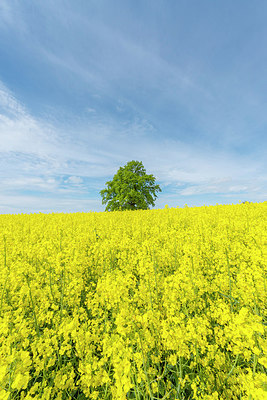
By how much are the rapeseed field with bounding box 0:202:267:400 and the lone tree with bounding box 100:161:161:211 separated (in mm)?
24355

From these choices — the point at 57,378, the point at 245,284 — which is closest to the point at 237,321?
the point at 245,284

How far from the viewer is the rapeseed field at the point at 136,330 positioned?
1.66 meters

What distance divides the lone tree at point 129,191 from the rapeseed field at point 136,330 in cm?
2435

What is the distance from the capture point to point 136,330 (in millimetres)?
1939

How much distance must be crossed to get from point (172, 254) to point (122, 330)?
2724 mm

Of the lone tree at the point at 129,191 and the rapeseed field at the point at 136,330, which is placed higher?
the lone tree at the point at 129,191

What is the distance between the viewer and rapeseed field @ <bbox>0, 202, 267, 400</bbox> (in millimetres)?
1664

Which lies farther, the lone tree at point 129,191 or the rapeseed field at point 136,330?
the lone tree at point 129,191

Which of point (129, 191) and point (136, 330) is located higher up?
point (129, 191)

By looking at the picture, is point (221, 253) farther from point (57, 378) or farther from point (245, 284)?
point (57, 378)

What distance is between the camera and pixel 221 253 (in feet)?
13.0

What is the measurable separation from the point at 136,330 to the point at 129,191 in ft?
91.7

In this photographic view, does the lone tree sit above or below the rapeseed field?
above

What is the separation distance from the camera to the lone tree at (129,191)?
1158 inches
